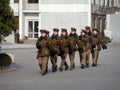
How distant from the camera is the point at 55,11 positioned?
220 feet

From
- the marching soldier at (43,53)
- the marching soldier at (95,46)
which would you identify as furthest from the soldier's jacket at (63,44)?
the marching soldier at (95,46)

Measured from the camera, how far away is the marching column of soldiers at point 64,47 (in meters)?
22.4

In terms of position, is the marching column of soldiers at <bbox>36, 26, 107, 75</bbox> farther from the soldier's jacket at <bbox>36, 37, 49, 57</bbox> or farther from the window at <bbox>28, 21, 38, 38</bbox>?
the window at <bbox>28, 21, 38, 38</bbox>

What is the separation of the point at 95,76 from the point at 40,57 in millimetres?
2515

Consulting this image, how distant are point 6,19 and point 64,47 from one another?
278 cm

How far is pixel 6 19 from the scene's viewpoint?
79.5 ft

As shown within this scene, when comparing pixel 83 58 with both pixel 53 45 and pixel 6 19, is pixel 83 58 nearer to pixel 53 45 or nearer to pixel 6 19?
pixel 53 45

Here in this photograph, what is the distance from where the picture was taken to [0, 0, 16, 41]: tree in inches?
938

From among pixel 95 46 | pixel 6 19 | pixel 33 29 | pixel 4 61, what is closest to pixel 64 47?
pixel 4 61

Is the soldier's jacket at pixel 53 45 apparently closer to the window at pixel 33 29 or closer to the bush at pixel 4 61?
the bush at pixel 4 61

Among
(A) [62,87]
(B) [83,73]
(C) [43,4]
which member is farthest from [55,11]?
(A) [62,87]

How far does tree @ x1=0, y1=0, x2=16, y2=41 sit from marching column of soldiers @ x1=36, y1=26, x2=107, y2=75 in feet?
5.83

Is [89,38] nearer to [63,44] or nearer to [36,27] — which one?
[63,44]

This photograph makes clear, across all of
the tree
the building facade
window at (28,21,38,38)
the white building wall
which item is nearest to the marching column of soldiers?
the tree
